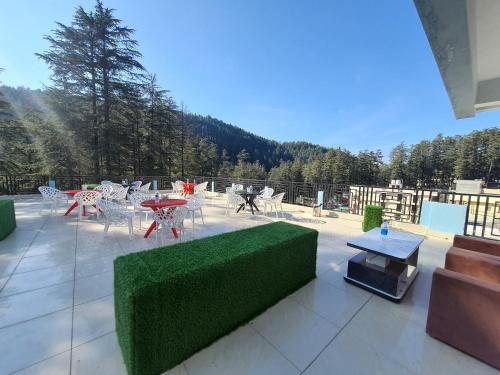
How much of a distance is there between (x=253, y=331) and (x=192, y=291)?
719mm

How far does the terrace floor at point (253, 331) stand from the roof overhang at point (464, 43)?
2.48 metres

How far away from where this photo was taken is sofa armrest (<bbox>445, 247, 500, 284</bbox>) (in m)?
1.86

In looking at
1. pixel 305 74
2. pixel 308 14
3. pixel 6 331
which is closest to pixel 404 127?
pixel 305 74

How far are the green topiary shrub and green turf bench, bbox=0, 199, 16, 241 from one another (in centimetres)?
689

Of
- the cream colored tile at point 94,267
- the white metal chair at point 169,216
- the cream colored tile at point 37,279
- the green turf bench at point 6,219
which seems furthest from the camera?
the green turf bench at point 6,219

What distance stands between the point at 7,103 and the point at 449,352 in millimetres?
16382

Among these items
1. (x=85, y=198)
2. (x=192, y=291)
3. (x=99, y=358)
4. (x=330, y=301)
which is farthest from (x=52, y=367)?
(x=85, y=198)

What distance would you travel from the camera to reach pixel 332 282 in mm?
2418

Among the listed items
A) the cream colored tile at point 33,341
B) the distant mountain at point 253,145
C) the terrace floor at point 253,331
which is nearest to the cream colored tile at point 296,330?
the terrace floor at point 253,331

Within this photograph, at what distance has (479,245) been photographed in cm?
229

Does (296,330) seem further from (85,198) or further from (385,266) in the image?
(85,198)

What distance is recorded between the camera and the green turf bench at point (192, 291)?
1.12 metres

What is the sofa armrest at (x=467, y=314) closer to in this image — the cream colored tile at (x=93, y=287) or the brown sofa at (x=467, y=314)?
the brown sofa at (x=467, y=314)

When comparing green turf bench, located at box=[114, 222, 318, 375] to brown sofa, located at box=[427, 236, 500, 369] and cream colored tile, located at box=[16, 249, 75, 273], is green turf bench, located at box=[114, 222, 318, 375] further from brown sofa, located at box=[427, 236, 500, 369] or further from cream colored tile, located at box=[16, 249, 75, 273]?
cream colored tile, located at box=[16, 249, 75, 273]
